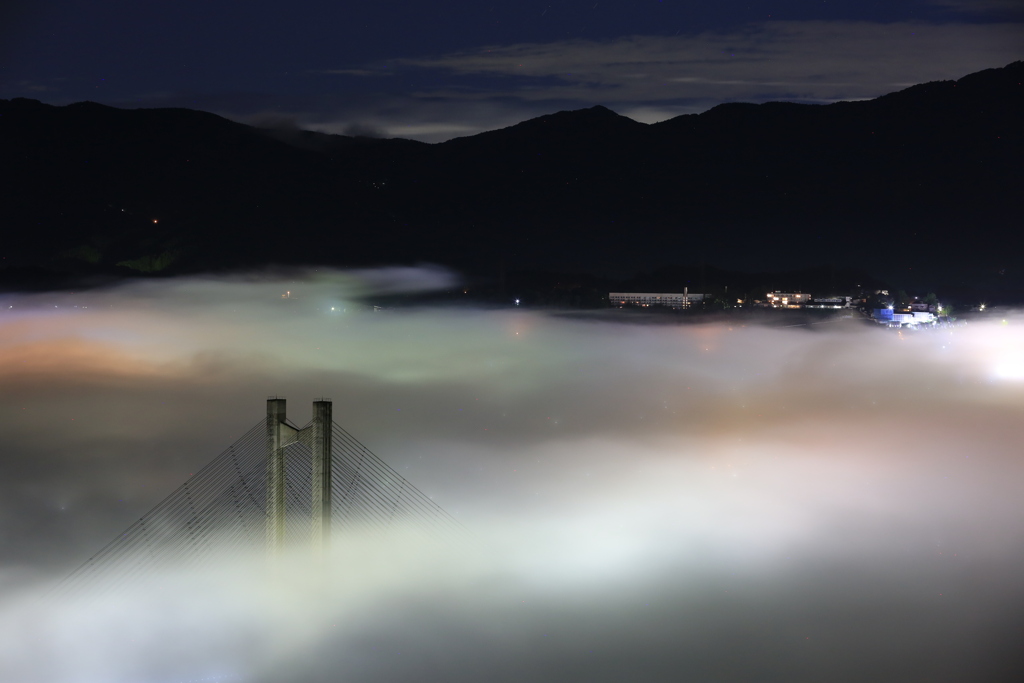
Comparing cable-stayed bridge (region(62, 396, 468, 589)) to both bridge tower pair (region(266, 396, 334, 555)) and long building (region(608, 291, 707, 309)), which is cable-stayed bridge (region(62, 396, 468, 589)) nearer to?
bridge tower pair (region(266, 396, 334, 555))

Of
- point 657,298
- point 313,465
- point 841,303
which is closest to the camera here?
point 313,465

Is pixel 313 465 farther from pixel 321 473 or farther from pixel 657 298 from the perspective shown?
pixel 657 298

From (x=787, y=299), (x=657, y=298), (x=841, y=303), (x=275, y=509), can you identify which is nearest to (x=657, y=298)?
(x=657, y=298)

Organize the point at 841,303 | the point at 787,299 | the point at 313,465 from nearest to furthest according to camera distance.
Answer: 1. the point at 313,465
2. the point at 841,303
3. the point at 787,299

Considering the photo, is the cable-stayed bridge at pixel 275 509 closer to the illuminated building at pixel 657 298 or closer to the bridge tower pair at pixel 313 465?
the bridge tower pair at pixel 313 465

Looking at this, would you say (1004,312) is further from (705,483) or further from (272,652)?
(272,652)
